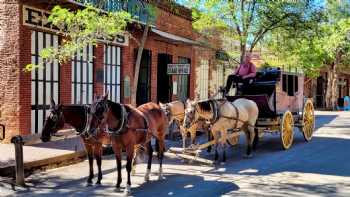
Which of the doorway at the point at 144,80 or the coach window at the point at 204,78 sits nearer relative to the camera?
the doorway at the point at 144,80

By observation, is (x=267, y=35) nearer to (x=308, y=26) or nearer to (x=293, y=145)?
(x=308, y=26)

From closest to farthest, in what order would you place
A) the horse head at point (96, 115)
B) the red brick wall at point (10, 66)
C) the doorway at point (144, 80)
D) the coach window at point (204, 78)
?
1. the horse head at point (96, 115)
2. the red brick wall at point (10, 66)
3. the doorway at point (144, 80)
4. the coach window at point (204, 78)

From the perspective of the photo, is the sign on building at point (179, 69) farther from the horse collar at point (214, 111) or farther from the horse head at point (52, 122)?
the horse head at point (52, 122)

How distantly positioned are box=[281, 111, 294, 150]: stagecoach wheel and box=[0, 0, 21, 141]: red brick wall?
303 inches

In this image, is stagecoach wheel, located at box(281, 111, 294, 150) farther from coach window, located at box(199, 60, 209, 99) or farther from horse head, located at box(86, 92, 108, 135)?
coach window, located at box(199, 60, 209, 99)

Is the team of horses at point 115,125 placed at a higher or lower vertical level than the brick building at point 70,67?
lower

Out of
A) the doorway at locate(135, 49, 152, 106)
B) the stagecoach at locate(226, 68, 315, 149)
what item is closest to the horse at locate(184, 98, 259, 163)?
the stagecoach at locate(226, 68, 315, 149)

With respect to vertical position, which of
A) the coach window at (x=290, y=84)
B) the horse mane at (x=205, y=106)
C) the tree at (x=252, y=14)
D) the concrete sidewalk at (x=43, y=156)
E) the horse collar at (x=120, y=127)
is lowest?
the concrete sidewalk at (x=43, y=156)

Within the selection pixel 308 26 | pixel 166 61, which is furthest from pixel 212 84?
pixel 308 26

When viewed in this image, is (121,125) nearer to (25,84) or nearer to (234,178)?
(234,178)

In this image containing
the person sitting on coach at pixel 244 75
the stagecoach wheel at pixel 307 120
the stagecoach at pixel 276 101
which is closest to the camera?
the person sitting on coach at pixel 244 75

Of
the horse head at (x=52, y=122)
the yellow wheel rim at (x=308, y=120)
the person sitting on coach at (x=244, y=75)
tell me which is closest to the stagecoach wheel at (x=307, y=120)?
the yellow wheel rim at (x=308, y=120)

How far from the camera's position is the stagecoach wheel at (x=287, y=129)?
48.7 feet

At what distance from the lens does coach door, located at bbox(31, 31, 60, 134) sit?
16.4 meters
